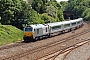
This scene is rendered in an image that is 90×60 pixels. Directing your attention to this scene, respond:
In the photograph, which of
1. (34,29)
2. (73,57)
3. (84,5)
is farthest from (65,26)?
(84,5)

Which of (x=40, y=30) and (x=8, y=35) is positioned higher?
(x=40, y=30)

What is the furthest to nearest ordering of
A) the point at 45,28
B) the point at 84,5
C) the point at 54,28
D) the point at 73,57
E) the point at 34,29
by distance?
1. the point at 84,5
2. the point at 54,28
3. the point at 45,28
4. the point at 34,29
5. the point at 73,57

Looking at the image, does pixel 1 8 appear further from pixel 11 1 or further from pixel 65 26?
pixel 65 26

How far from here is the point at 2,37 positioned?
132 ft

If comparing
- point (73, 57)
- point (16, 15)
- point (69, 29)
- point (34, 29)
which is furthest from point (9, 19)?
point (73, 57)

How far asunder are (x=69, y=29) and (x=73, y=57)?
1445 inches

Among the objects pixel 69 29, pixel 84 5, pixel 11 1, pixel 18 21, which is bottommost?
pixel 84 5

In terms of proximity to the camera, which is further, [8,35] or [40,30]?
[8,35]

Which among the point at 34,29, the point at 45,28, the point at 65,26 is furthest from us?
the point at 65,26

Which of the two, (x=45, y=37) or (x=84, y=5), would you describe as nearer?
(x=45, y=37)

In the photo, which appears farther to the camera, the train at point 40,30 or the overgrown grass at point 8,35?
the overgrown grass at point 8,35

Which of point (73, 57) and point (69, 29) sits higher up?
point (73, 57)

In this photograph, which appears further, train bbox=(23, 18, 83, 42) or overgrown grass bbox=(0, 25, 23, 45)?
overgrown grass bbox=(0, 25, 23, 45)

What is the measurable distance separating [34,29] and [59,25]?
14.5 metres
